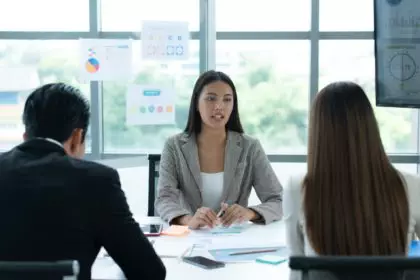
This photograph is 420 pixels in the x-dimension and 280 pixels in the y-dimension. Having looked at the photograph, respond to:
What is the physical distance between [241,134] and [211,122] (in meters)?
0.23

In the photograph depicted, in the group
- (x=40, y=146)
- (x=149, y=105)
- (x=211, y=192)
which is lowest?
(x=211, y=192)

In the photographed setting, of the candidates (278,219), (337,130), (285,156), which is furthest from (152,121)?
(337,130)

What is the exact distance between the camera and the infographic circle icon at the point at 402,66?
10.3ft

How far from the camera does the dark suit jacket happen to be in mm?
1490

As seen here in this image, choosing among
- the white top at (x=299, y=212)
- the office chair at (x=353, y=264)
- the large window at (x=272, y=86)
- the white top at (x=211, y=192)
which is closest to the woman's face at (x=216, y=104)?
the white top at (x=211, y=192)

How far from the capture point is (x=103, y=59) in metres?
4.32

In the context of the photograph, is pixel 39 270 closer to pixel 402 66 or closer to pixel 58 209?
pixel 58 209

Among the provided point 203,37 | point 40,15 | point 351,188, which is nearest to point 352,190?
point 351,188

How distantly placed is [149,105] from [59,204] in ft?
9.86

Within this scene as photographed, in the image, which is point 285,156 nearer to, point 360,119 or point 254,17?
point 254,17

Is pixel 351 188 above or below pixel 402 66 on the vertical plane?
below

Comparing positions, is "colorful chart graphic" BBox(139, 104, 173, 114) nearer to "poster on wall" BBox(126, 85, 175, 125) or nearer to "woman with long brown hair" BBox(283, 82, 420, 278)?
"poster on wall" BBox(126, 85, 175, 125)

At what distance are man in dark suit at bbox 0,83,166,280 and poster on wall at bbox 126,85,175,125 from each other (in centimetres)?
278

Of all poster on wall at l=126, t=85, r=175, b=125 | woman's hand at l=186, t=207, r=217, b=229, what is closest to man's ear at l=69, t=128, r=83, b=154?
woman's hand at l=186, t=207, r=217, b=229
